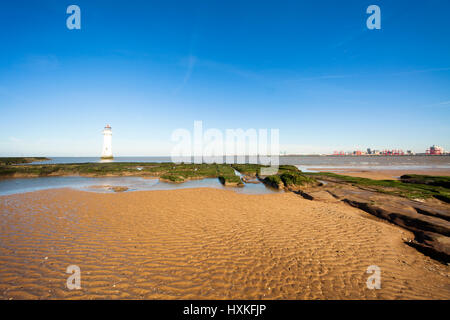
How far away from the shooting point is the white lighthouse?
6696cm

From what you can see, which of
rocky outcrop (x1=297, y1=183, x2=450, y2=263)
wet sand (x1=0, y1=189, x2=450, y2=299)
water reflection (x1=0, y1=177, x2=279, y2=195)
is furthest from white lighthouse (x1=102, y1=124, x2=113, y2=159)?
rocky outcrop (x1=297, y1=183, x2=450, y2=263)

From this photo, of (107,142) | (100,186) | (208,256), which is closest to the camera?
(208,256)

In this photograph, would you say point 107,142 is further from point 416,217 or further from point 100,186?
point 416,217

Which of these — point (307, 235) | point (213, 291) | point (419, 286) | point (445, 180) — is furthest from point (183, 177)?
point (445, 180)

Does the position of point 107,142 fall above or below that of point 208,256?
above

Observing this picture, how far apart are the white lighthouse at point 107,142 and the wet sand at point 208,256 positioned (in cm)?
6418

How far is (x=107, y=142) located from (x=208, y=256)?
77.6m

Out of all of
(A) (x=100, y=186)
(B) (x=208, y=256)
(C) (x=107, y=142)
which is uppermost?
(C) (x=107, y=142)

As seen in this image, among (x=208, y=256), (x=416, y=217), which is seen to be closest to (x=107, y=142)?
(x=208, y=256)

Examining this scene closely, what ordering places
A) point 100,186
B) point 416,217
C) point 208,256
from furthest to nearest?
point 100,186 < point 416,217 < point 208,256

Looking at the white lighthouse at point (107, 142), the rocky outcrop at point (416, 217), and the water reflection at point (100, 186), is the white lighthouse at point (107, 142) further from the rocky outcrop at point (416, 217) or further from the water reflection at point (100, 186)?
the rocky outcrop at point (416, 217)

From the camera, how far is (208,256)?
22.4 feet

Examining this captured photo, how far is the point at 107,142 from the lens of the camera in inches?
2714

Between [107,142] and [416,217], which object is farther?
[107,142]
